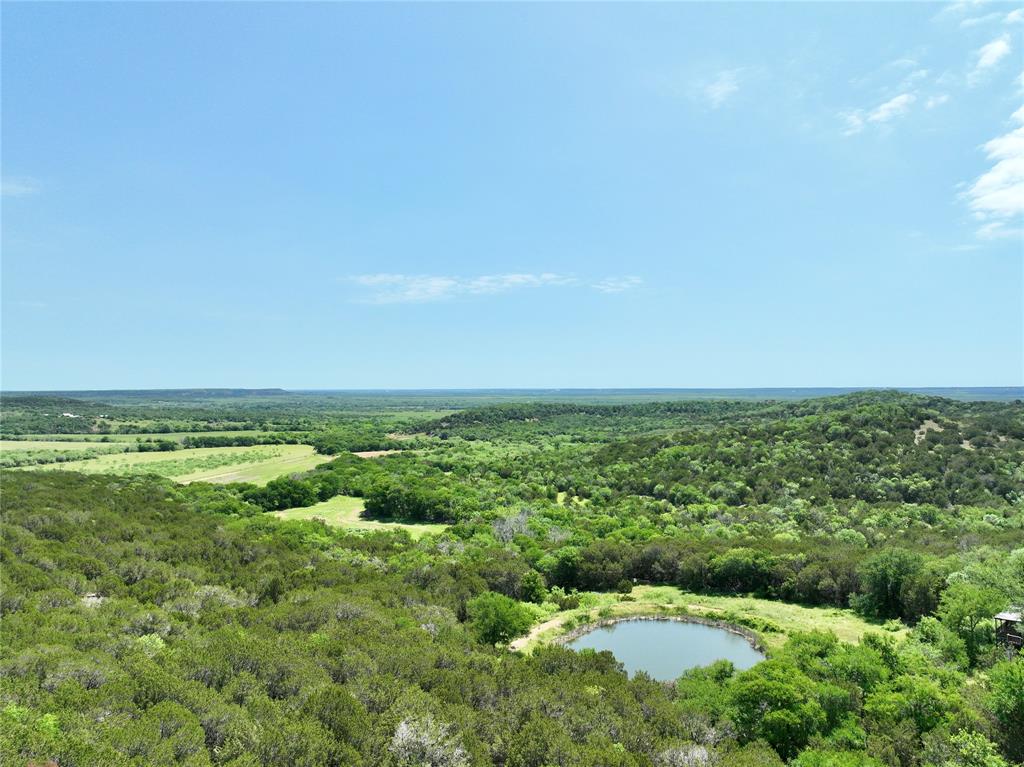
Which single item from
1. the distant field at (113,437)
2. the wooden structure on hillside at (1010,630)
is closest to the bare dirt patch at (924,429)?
the wooden structure on hillside at (1010,630)

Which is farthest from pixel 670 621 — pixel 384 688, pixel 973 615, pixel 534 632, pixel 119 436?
pixel 119 436

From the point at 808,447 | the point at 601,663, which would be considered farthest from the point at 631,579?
the point at 808,447

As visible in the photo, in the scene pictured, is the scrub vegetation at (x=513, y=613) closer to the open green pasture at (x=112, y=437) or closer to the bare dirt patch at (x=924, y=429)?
the bare dirt patch at (x=924, y=429)

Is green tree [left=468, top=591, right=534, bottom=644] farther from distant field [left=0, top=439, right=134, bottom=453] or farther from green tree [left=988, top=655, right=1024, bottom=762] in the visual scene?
distant field [left=0, top=439, right=134, bottom=453]

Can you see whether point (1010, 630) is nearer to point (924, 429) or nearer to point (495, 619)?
point (495, 619)

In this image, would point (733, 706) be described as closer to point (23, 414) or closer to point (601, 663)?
point (601, 663)
